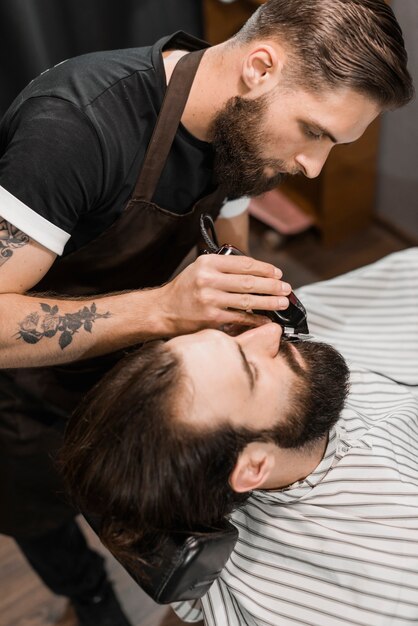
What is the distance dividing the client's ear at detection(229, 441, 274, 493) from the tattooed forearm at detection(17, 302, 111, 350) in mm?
387

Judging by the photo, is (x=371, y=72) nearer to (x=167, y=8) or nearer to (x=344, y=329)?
(x=344, y=329)

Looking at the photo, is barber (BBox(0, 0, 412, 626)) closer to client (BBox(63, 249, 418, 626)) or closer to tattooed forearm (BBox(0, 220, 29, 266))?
tattooed forearm (BBox(0, 220, 29, 266))

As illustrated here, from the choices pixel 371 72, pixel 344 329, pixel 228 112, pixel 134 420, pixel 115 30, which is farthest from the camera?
pixel 115 30

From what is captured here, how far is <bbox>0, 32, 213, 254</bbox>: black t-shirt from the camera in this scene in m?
1.25

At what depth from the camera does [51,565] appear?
1.85 meters

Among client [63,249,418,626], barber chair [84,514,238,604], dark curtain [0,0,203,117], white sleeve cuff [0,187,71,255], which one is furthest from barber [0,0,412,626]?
dark curtain [0,0,203,117]

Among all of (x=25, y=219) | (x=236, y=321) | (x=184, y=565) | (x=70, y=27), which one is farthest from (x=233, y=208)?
(x=70, y=27)

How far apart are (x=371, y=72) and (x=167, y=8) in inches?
66.8

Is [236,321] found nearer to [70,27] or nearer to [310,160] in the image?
[310,160]

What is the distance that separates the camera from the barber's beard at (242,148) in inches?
55.2

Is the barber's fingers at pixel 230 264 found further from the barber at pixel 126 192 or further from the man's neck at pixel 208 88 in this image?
the man's neck at pixel 208 88

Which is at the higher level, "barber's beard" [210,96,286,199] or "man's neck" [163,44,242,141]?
"man's neck" [163,44,242,141]

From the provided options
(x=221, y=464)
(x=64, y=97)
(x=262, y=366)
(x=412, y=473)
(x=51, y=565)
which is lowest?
(x=51, y=565)

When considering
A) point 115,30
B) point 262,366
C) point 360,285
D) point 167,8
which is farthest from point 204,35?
point 262,366
